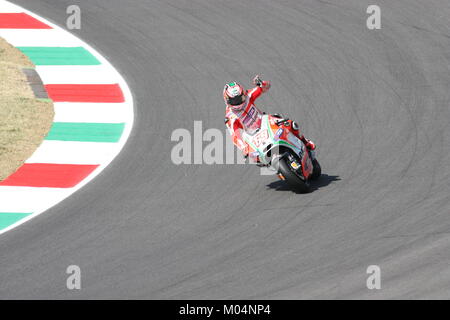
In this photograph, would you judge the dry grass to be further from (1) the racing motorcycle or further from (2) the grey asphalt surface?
(1) the racing motorcycle

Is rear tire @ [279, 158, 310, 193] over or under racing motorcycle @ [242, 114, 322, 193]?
under

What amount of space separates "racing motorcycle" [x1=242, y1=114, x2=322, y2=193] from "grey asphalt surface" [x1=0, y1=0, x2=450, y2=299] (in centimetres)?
30

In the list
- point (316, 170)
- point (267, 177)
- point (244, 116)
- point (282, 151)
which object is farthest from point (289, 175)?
point (244, 116)

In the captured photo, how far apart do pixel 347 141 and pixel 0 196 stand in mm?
4954

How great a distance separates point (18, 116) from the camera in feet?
49.0

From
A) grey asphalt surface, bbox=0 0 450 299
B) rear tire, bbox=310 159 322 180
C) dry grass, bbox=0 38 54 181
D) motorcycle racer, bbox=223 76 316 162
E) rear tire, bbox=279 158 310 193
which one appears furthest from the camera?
dry grass, bbox=0 38 54 181

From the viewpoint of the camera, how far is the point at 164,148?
1376cm

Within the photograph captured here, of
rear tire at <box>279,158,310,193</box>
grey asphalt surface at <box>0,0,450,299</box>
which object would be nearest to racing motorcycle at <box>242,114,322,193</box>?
rear tire at <box>279,158,310,193</box>

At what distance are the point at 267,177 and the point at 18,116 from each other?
4.69 metres

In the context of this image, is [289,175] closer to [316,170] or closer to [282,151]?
[282,151]

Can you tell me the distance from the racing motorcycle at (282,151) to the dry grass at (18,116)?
366cm

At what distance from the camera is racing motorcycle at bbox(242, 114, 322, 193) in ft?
38.3

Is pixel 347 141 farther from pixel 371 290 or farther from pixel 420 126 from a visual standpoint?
pixel 371 290

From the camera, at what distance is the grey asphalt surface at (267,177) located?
9.83m
